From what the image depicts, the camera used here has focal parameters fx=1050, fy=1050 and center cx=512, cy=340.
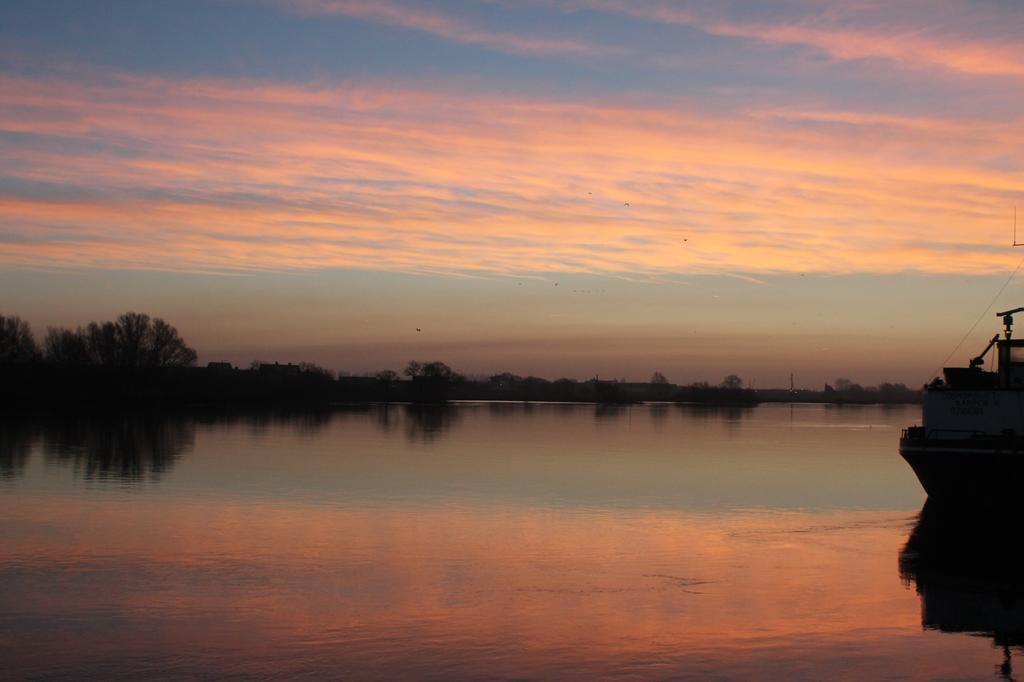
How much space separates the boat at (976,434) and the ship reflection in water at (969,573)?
0.61m

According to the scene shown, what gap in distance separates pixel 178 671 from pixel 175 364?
118 metres

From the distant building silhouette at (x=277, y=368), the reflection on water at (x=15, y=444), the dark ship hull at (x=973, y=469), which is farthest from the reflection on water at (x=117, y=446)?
the distant building silhouette at (x=277, y=368)

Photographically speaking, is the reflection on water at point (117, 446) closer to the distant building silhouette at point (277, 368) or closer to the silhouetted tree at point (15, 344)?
the silhouetted tree at point (15, 344)

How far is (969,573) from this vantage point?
17047 millimetres

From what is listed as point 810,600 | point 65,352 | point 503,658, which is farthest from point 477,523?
point 65,352

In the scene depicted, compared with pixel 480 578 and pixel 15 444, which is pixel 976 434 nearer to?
pixel 480 578

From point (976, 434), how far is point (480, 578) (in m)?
15.4

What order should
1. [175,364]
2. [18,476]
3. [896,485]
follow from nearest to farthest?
[18,476] → [896,485] → [175,364]

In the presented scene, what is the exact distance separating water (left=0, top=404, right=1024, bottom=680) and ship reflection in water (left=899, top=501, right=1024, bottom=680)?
3.1 inches

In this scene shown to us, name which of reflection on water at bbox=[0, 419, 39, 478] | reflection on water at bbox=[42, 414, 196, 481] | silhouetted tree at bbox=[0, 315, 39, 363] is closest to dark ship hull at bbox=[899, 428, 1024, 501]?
reflection on water at bbox=[42, 414, 196, 481]

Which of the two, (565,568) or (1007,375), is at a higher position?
(1007,375)

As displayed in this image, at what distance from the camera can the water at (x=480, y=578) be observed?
1124 centimetres

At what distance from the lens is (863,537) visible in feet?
67.2

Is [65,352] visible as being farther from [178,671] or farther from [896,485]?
[178,671]
